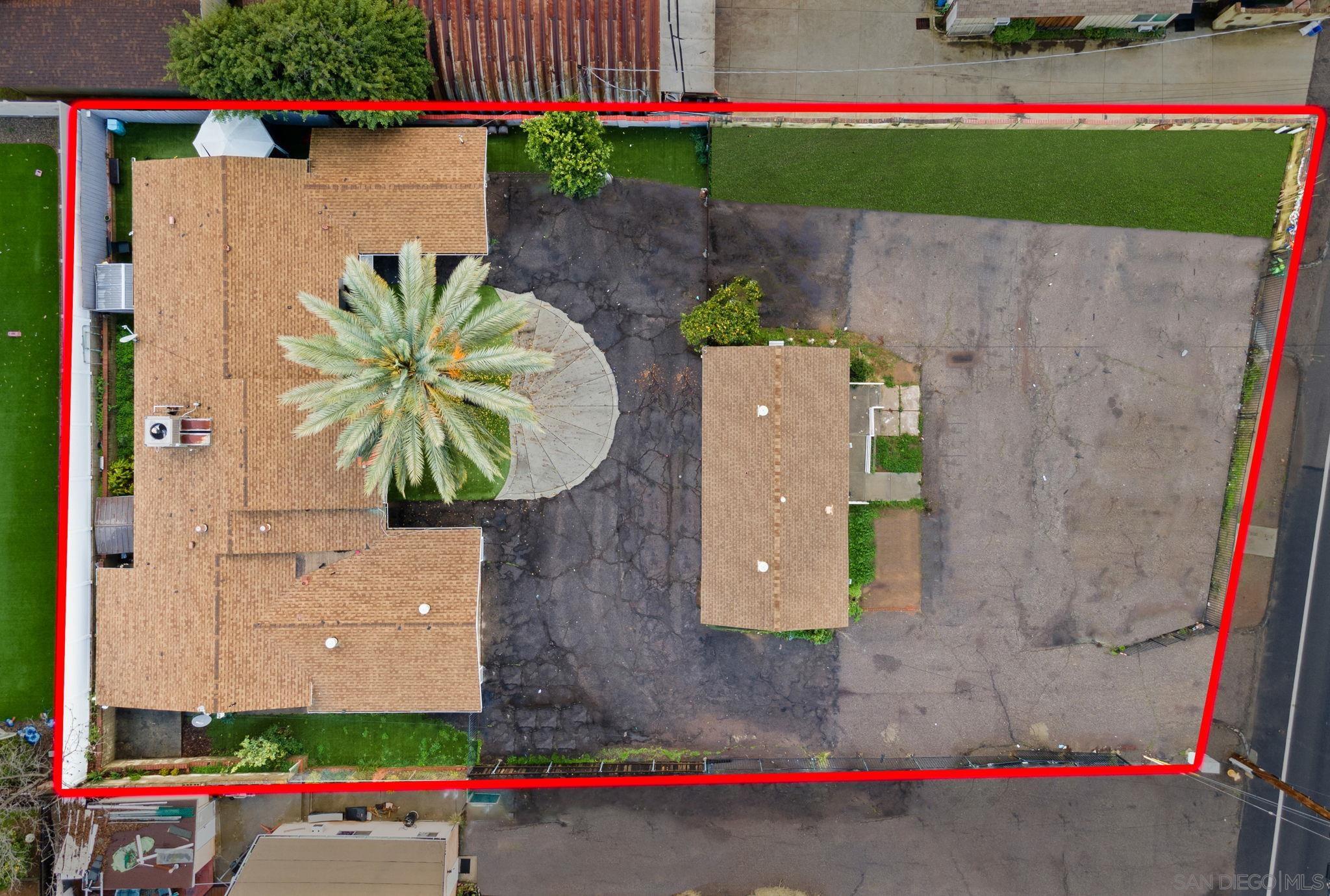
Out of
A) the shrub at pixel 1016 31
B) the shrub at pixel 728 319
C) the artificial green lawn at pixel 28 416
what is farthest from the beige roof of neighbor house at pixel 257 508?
the shrub at pixel 1016 31


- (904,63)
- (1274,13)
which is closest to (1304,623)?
(1274,13)

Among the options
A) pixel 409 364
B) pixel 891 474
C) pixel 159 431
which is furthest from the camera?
pixel 891 474

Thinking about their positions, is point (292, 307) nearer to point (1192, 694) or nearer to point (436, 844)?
point (436, 844)

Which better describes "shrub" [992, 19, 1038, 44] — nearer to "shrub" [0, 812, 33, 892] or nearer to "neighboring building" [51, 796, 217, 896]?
"neighboring building" [51, 796, 217, 896]

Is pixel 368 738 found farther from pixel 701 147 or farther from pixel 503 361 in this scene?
pixel 701 147

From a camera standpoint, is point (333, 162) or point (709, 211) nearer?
point (333, 162)

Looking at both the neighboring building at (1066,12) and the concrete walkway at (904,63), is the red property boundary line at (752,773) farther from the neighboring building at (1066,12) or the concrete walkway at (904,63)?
the neighboring building at (1066,12)

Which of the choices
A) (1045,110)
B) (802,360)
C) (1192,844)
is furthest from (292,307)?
(1192,844)

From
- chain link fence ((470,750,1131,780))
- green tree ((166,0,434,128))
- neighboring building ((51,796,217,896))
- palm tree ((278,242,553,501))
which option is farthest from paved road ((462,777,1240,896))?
green tree ((166,0,434,128))
